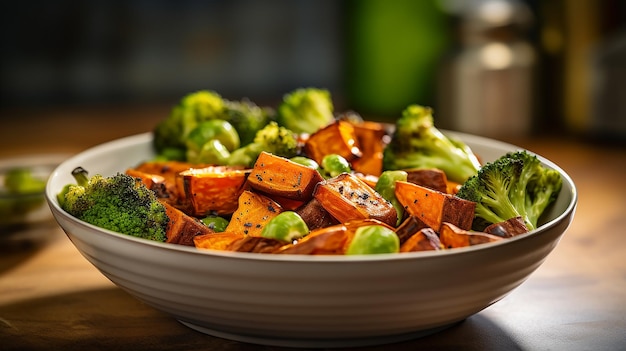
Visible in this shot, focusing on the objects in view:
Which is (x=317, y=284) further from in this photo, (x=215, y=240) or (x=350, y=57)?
(x=350, y=57)

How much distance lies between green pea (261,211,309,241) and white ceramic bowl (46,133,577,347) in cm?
14

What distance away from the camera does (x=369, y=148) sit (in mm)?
1637

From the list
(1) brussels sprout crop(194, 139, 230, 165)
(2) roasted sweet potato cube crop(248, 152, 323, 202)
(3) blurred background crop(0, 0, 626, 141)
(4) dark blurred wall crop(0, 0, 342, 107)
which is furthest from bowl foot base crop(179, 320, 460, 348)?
(4) dark blurred wall crop(0, 0, 342, 107)

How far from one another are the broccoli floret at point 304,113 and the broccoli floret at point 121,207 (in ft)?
1.65

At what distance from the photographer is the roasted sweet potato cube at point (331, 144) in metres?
1.52

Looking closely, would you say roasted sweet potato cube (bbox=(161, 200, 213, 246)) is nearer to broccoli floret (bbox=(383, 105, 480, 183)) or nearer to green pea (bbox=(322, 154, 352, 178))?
green pea (bbox=(322, 154, 352, 178))

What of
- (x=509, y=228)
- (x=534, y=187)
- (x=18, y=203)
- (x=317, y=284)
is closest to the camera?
(x=317, y=284)

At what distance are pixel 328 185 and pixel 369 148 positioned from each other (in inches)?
15.9

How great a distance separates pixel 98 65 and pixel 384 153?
2.41 meters

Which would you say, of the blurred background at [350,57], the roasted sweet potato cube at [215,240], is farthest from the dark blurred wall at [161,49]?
the roasted sweet potato cube at [215,240]

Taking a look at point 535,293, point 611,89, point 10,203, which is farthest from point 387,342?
point 611,89

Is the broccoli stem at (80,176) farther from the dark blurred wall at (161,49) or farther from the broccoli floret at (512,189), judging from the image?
the dark blurred wall at (161,49)

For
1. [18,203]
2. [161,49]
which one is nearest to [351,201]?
[18,203]

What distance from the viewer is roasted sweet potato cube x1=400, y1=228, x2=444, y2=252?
42.8 inches
